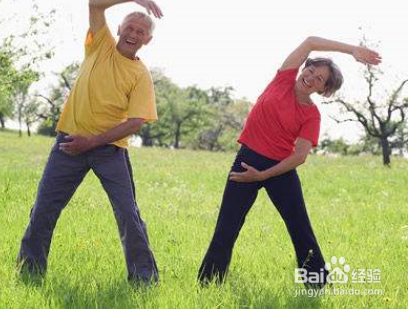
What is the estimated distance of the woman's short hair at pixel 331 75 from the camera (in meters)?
5.14

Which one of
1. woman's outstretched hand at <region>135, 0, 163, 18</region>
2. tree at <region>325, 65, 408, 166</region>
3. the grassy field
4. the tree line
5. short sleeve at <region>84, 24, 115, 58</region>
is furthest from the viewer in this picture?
the tree line

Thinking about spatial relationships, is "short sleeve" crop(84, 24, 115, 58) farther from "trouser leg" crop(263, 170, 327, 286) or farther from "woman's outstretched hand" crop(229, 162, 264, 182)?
"trouser leg" crop(263, 170, 327, 286)

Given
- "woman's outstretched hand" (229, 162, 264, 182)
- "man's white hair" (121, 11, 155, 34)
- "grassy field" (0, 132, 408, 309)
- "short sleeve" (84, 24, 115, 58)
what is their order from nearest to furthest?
1. "grassy field" (0, 132, 408, 309)
2. "man's white hair" (121, 11, 155, 34)
3. "woman's outstretched hand" (229, 162, 264, 182)
4. "short sleeve" (84, 24, 115, 58)

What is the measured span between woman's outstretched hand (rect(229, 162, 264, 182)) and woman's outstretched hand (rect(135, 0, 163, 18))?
155 cm

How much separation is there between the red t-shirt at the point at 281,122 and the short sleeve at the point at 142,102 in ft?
3.11

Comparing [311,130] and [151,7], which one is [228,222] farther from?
[151,7]

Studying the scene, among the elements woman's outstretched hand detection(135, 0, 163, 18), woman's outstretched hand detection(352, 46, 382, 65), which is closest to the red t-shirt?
woman's outstretched hand detection(352, 46, 382, 65)

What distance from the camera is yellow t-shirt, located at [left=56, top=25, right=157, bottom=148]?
5.03m

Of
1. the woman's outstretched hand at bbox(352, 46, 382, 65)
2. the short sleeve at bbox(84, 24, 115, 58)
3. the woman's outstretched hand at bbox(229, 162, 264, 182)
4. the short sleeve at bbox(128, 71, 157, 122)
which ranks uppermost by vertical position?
the short sleeve at bbox(84, 24, 115, 58)

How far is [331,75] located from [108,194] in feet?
7.81

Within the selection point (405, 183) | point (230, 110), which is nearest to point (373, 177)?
point (405, 183)

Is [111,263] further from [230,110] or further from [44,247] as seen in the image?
[230,110]

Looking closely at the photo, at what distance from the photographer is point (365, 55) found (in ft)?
16.5

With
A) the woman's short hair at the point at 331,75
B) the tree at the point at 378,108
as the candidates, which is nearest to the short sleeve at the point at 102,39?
the woman's short hair at the point at 331,75
